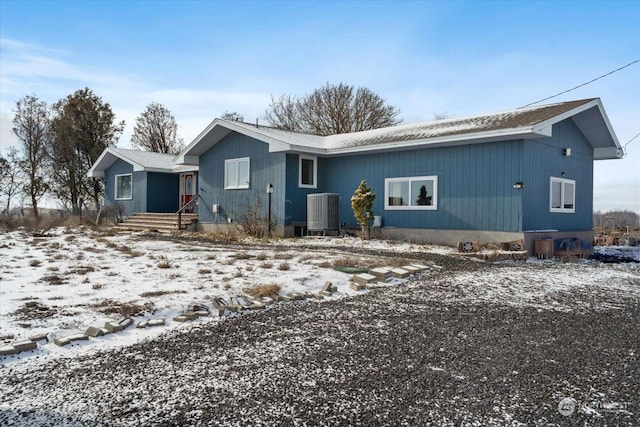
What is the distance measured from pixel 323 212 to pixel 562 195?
6990mm

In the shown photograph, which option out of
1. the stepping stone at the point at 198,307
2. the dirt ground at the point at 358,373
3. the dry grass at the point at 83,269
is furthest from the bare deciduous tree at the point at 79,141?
the dirt ground at the point at 358,373

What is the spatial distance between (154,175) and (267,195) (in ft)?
28.1

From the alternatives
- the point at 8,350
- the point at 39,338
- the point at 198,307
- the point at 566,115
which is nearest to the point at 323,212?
the point at 566,115

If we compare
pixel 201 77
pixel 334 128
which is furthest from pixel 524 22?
pixel 334 128

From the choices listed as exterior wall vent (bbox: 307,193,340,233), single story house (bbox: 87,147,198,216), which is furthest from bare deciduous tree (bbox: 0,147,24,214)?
exterior wall vent (bbox: 307,193,340,233)

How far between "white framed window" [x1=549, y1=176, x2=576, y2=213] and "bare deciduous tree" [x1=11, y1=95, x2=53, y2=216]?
26327 mm

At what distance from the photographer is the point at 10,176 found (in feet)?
91.0

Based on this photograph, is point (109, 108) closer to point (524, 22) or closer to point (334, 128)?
point (334, 128)

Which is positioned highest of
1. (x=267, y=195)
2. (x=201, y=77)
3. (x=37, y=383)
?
(x=201, y=77)

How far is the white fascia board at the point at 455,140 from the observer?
11.8 metres

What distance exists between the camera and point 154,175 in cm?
2244

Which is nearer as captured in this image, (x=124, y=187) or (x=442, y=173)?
(x=442, y=173)

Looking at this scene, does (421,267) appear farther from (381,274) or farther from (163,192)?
(163,192)

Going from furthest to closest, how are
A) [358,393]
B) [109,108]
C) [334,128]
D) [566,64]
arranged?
[334,128] → [109,108] → [566,64] → [358,393]
